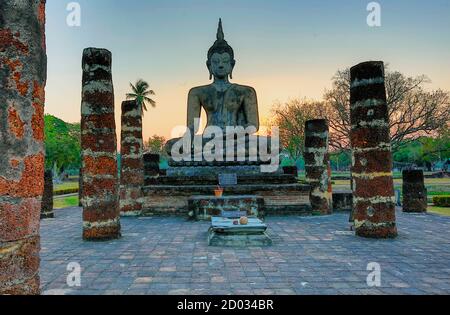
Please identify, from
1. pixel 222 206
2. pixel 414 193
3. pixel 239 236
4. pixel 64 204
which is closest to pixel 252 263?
pixel 239 236

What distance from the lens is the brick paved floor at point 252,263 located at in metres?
4.44

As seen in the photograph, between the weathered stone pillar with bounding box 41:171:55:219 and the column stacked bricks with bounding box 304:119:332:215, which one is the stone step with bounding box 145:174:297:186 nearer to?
the column stacked bricks with bounding box 304:119:332:215

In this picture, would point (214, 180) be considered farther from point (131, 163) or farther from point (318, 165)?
point (318, 165)

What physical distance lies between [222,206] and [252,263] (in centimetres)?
506

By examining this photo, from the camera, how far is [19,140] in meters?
2.64

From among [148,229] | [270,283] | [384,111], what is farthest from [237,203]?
[270,283]

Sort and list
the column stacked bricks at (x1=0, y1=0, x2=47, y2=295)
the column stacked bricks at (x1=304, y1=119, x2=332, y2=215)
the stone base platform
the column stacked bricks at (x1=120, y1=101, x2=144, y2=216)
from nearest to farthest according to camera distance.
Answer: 1. the column stacked bricks at (x1=0, y1=0, x2=47, y2=295)
2. the stone base platform
3. the column stacked bricks at (x1=120, y1=101, x2=144, y2=216)
4. the column stacked bricks at (x1=304, y1=119, x2=332, y2=215)

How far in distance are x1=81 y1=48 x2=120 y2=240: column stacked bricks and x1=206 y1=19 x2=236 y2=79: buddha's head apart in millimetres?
8073

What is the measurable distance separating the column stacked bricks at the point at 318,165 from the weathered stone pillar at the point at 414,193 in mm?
2672

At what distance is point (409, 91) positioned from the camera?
2541cm

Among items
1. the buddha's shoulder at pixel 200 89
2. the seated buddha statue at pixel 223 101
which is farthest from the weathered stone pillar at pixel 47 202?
the buddha's shoulder at pixel 200 89

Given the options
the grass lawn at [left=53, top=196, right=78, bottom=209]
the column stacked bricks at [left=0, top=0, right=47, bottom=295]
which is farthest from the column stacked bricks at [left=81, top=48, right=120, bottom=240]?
the grass lawn at [left=53, top=196, right=78, bottom=209]

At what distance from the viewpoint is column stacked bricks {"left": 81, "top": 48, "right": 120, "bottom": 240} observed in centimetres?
788

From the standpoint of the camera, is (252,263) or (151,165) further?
(151,165)
